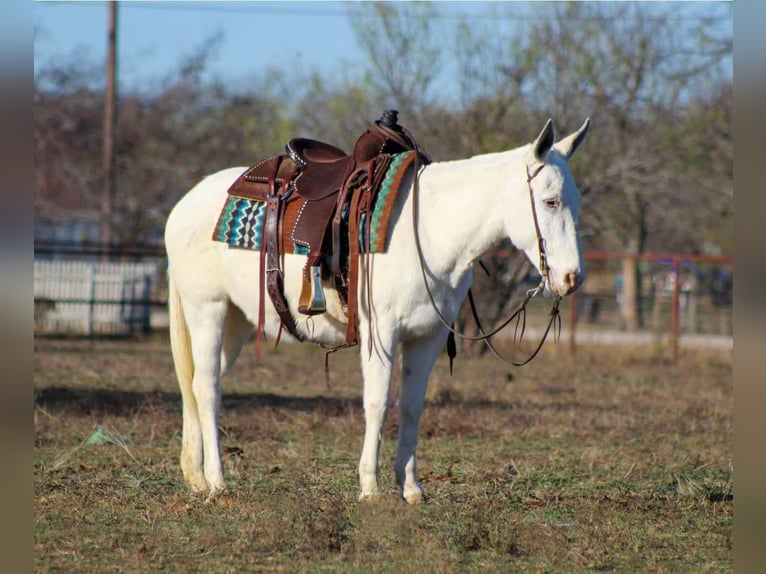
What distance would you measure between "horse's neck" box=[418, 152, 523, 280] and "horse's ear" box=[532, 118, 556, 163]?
0.20m

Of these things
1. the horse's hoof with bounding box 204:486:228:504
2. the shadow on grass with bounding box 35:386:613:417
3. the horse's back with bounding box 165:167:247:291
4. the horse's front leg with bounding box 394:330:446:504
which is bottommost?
the shadow on grass with bounding box 35:386:613:417

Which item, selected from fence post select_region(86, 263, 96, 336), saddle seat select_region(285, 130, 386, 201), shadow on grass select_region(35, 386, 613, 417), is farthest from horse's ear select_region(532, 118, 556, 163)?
fence post select_region(86, 263, 96, 336)

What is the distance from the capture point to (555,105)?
20078mm

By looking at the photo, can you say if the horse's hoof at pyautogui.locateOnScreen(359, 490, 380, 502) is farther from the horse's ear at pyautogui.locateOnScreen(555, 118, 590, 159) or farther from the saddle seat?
the horse's ear at pyautogui.locateOnScreen(555, 118, 590, 159)

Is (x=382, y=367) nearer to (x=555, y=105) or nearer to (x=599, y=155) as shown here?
(x=555, y=105)

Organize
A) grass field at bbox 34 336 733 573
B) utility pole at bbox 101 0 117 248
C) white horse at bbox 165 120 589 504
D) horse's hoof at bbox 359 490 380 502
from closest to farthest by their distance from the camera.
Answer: grass field at bbox 34 336 733 573 < white horse at bbox 165 120 589 504 < horse's hoof at bbox 359 490 380 502 < utility pole at bbox 101 0 117 248

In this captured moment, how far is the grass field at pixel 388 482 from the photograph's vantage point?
16.4 feet

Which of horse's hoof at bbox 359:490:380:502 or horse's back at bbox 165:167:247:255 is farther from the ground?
horse's back at bbox 165:167:247:255

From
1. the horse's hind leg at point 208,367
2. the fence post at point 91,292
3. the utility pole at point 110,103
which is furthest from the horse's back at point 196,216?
→ the utility pole at point 110,103

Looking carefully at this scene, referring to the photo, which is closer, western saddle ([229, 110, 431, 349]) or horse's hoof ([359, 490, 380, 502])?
horse's hoof ([359, 490, 380, 502])

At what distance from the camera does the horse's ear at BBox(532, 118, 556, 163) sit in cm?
548
